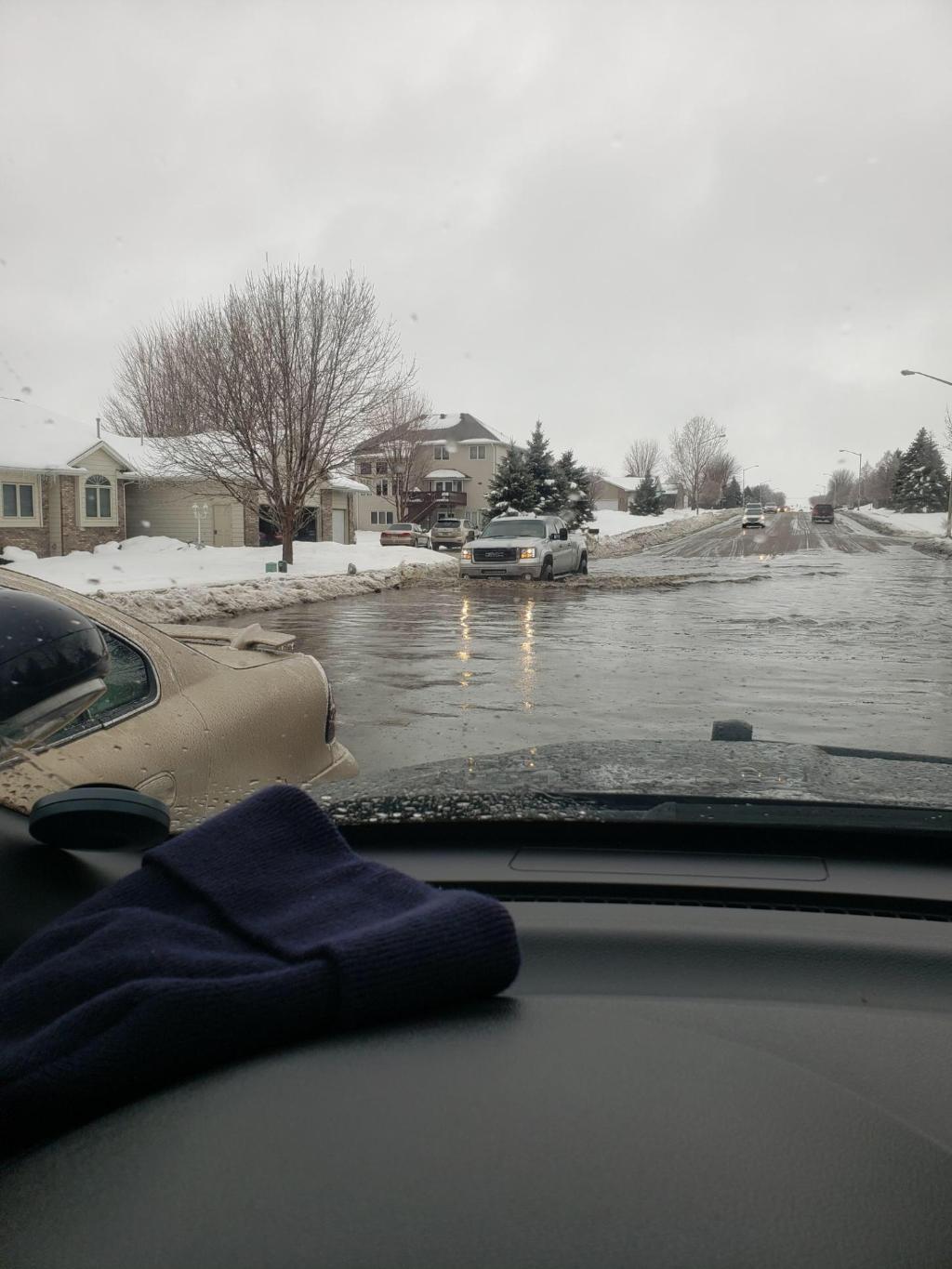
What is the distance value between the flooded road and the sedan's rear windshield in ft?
12.2

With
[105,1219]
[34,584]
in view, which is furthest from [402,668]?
[105,1219]

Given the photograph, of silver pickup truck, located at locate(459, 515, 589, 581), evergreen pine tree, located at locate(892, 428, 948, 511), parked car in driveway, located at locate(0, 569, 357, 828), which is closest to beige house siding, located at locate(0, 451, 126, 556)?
silver pickup truck, located at locate(459, 515, 589, 581)

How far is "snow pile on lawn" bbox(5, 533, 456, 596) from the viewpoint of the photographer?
22969 millimetres

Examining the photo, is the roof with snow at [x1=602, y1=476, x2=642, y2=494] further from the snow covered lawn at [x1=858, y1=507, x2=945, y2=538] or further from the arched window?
the arched window

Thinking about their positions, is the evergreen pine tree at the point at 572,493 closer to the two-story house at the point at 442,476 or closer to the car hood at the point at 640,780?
the two-story house at the point at 442,476

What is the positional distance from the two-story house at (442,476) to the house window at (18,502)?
116 feet

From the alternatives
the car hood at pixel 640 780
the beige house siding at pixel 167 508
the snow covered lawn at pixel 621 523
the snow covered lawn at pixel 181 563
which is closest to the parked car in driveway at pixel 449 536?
the snow covered lawn at pixel 621 523

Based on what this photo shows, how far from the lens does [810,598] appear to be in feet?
70.1

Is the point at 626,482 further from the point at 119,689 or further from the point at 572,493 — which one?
the point at 119,689

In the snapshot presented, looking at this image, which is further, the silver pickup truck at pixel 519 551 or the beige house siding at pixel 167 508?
the beige house siding at pixel 167 508

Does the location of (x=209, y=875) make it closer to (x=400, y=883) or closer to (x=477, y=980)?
(x=400, y=883)

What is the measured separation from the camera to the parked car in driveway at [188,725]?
2.96m

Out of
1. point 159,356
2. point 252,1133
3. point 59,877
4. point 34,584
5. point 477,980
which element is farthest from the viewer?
point 159,356

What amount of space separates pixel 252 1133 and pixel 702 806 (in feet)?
5.65
